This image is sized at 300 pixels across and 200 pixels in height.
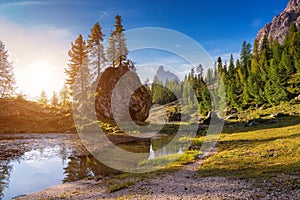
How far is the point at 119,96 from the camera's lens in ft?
196

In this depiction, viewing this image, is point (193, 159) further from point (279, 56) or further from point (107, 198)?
point (279, 56)

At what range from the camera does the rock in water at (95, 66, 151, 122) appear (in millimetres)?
59350

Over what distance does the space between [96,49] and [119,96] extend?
16965 millimetres

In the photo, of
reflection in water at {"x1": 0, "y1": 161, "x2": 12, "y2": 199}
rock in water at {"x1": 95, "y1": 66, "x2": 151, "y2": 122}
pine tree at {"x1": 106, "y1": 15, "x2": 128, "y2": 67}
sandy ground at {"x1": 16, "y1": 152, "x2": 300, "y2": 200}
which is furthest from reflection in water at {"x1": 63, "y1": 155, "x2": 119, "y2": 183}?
pine tree at {"x1": 106, "y1": 15, "x2": 128, "y2": 67}

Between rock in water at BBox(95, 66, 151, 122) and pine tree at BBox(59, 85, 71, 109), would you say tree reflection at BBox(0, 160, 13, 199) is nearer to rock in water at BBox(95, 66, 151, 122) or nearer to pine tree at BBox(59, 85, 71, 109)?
rock in water at BBox(95, 66, 151, 122)

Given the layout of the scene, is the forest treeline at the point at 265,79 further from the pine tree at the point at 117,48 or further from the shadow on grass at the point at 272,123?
the pine tree at the point at 117,48

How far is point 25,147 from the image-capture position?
3288 centimetres

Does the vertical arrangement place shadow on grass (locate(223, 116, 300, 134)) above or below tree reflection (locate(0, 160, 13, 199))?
above

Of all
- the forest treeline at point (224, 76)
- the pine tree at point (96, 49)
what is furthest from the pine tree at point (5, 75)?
the pine tree at point (96, 49)

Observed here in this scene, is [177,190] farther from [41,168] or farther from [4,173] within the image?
[4,173]

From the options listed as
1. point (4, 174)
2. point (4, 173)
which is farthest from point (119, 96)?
point (4, 174)

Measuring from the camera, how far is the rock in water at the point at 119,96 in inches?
2337

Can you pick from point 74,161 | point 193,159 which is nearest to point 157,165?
point 193,159

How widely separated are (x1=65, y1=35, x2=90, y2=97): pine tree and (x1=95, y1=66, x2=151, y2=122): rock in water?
6100 mm
